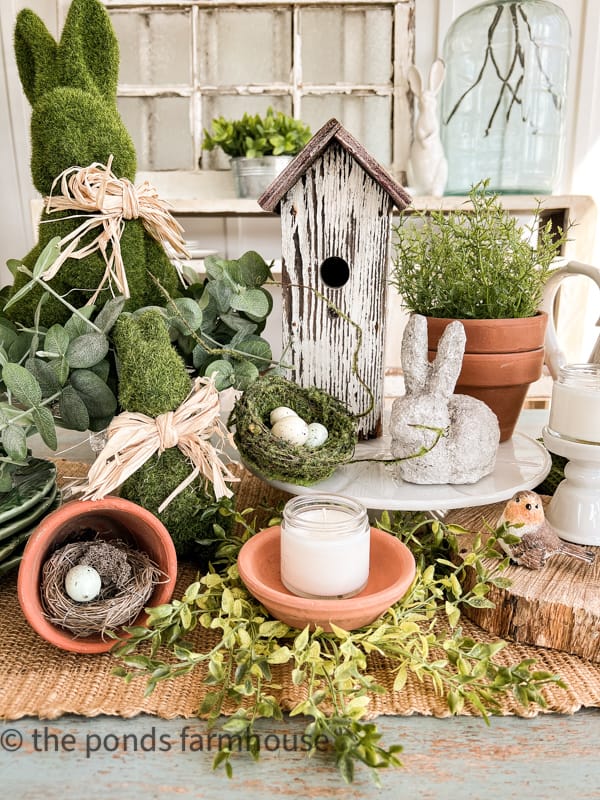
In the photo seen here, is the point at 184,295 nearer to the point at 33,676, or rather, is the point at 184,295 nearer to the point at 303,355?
the point at 303,355

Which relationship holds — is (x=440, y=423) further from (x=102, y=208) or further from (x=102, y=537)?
(x=102, y=208)

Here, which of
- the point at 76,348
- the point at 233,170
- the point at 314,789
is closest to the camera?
the point at 314,789

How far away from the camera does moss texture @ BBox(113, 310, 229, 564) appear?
668mm

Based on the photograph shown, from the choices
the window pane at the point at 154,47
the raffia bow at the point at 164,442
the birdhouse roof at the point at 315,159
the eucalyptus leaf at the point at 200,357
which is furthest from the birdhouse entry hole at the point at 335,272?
the window pane at the point at 154,47

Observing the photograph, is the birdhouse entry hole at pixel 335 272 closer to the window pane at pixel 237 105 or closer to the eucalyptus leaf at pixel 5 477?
the eucalyptus leaf at pixel 5 477

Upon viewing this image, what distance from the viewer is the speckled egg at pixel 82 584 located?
23.0 inches

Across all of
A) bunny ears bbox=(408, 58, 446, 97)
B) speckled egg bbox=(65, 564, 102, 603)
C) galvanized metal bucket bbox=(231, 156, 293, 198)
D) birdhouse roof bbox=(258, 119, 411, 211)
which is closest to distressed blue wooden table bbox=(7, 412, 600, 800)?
speckled egg bbox=(65, 564, 102, 603)

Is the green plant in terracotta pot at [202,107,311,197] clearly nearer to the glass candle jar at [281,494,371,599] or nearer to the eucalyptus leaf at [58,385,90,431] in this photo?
the eucalyptus leaf at [58,385,90,431]

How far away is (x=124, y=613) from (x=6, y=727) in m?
0.13

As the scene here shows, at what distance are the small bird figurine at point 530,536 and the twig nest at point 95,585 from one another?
36 centimetres

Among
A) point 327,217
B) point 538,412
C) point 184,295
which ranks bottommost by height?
point 538,412

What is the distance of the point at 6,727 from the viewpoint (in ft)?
1.72

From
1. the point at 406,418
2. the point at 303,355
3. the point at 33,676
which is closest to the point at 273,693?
the point at 33,676

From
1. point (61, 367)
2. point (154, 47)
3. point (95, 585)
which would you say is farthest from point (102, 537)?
point (154, 47)
